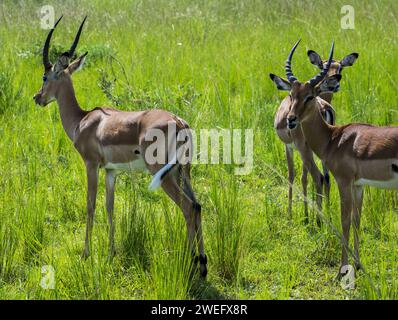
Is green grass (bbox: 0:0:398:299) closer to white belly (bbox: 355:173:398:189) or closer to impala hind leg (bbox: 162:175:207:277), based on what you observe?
impala hind leg (bbox: 162:175:207:277)

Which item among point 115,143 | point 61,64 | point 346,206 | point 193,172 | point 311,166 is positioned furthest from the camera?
point 193,172

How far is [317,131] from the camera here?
5.25m

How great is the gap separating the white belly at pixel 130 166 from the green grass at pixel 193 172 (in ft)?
0.26

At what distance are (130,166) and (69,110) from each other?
1049mm

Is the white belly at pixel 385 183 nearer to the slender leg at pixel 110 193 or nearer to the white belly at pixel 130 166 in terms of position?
the white belly at pixel 130 166

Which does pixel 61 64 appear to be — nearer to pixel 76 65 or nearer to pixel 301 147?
pixel 76 65

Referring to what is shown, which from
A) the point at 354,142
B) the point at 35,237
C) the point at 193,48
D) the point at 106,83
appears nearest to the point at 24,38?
the point at 193,48

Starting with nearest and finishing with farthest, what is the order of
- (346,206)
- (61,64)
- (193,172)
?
(346,206), (61,64), (193,172)

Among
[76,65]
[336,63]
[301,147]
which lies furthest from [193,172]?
[336,63]

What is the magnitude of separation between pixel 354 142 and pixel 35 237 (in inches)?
87.3

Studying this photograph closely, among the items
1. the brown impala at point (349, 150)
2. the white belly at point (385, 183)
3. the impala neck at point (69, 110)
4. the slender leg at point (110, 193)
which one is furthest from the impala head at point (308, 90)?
the impala neck at point (69, 110)

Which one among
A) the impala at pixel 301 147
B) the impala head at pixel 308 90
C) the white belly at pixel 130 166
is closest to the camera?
the white belly at pixel 130 166

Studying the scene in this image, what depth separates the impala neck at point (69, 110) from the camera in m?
5.77
